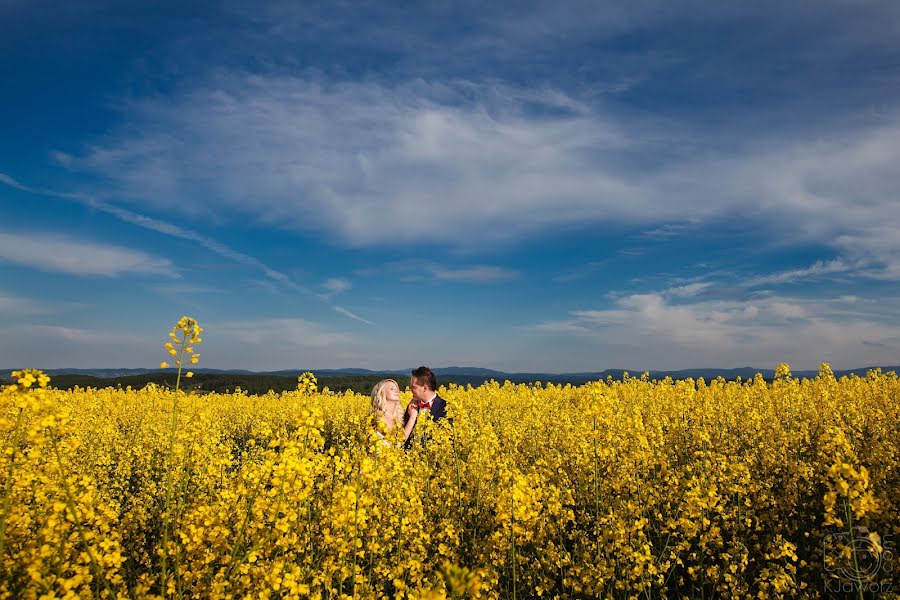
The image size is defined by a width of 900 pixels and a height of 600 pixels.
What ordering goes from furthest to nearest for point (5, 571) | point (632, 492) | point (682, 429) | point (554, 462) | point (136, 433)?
Result: point (136, 433) → point (682, 429) → point (554, 462) → point (632, 492) → point (5, 571)

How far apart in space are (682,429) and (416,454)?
5194 mm

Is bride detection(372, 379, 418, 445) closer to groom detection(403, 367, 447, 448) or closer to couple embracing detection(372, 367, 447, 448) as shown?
couple embracing detection(372, 367, 447, 448)

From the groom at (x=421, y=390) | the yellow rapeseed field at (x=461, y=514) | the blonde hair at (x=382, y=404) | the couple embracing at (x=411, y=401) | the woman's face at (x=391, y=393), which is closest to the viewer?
the yellow rapeseed field at (x=461, y=514)

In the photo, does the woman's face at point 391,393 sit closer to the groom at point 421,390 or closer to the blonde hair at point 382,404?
the blonde hair at point 382,404

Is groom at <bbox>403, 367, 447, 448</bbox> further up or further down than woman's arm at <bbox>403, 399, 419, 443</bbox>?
further up

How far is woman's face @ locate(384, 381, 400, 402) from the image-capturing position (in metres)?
10.2

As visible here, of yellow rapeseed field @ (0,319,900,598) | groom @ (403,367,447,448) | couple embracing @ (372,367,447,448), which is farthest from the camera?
groom @ (403,367,447,448)

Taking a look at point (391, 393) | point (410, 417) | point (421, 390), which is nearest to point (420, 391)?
point (421, 390)

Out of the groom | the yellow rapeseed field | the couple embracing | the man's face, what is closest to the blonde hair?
the couple embracing

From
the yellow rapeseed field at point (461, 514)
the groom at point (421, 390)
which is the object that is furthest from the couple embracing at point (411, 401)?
the yellow rapeseed field at point (461, 514)

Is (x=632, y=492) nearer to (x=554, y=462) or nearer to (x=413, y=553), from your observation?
(x=554, y=462)

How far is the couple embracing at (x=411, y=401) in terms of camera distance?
10070 millimetres

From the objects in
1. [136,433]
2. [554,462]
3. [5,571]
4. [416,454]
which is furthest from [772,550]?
[136,433]

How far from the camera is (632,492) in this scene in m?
6.08
